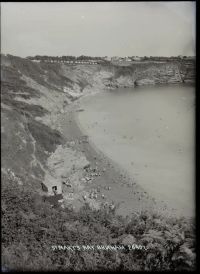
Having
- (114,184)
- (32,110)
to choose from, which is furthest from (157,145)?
(32,110)

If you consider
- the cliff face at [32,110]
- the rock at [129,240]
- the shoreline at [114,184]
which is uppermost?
the cliff face at [32,110]

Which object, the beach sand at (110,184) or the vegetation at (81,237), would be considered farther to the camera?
the beach sand at (110,184)

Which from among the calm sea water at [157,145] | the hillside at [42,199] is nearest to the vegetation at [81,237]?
the hillside at [42,199]

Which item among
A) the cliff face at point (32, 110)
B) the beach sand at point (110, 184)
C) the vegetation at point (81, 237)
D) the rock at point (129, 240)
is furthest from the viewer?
the beach sand at point (110, 184)

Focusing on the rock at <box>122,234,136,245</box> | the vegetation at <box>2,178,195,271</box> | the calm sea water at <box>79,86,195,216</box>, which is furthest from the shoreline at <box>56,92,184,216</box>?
the rock at <box>122,234,136,245</box>

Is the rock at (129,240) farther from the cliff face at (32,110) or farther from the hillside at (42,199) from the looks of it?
the cliff face at (32,110)

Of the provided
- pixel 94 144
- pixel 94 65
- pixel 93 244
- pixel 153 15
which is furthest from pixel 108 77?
pixel 93 244
